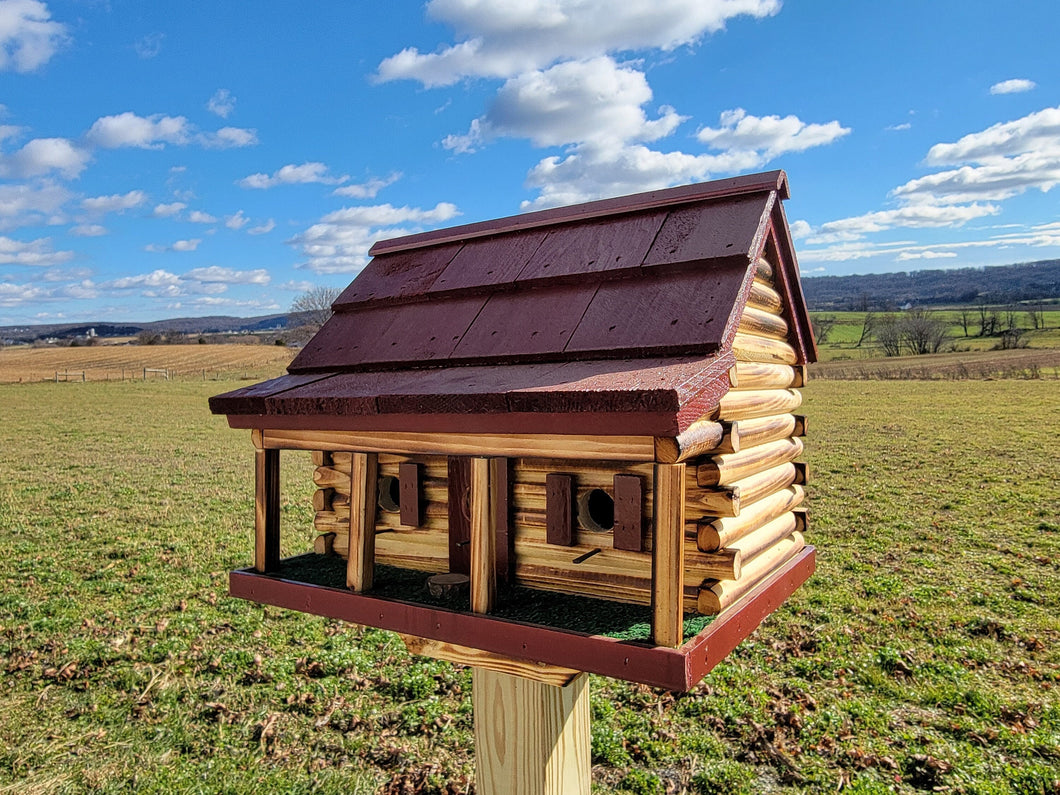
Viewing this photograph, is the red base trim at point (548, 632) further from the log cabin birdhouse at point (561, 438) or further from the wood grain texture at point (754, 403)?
the wood grain texture at point (754, 403)

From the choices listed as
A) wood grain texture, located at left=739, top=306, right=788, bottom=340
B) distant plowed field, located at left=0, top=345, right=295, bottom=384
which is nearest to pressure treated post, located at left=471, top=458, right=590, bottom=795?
wood grain texture, located at left=739, top=306, right=788, bottom=340

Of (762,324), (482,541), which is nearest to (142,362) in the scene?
(762,324)

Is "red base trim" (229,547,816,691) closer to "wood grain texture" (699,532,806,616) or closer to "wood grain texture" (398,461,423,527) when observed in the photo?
"wood grain texture" (699,532,806,616)

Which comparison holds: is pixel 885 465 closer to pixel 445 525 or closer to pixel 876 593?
pixel 876 593

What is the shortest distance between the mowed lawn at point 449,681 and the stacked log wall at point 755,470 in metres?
2.39

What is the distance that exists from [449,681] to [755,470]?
4186 millimetres

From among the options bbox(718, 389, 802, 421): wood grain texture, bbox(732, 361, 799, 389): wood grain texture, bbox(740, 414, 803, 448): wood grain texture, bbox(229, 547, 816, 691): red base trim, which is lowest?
bbox(229, 547, 816, 691): red base trim

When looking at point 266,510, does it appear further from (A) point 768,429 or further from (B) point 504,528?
(A) point 768,429

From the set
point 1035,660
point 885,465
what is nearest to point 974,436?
point 885,465

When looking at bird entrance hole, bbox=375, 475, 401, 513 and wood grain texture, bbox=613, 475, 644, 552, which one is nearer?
wood grain texture, bbox=613, 475, 644, 552

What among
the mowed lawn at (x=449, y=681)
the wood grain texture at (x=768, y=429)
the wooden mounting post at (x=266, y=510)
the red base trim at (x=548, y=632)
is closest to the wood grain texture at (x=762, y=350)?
the wood grain texture at (x=768, y=429)

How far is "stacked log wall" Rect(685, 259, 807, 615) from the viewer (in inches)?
96.4

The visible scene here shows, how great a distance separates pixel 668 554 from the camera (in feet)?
6.77

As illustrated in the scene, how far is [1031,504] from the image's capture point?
39.4 feet
